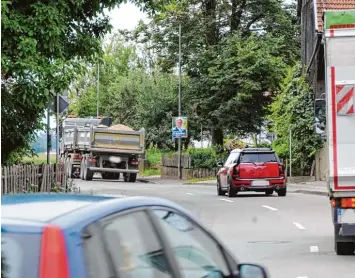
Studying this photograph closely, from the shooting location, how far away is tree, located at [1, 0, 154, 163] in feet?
57.2

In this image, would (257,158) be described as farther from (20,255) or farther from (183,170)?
(20,255)

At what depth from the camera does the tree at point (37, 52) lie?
17.4m

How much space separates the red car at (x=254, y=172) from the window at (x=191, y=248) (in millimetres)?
23477

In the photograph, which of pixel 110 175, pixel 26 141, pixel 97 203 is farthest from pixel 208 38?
pixel 97 203

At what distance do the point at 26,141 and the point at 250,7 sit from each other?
36.0 meters

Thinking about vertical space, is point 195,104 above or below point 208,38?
below

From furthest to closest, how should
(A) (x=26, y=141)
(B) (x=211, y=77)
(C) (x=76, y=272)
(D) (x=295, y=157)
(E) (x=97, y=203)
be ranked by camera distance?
1. (B) (x=211, y=77)
2. (D) (x=295, y=157)
3. (A) (x=26, y=141)
4. (E) (x=97, y=203)
5. (C) (x=76, y=272)

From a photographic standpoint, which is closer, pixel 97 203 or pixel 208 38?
pixel 97 203

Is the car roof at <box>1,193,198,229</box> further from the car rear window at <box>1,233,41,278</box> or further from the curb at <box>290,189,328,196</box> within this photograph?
the curb at <box>290,189,328,196</box>

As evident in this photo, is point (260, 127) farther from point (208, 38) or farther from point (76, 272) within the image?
point (76, 272)

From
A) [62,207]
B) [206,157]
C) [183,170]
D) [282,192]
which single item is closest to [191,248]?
[62,207]

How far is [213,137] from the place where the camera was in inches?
2175

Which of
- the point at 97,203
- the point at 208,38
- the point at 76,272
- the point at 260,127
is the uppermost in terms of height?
the point at 208,38

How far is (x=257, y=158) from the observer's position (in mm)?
28969
